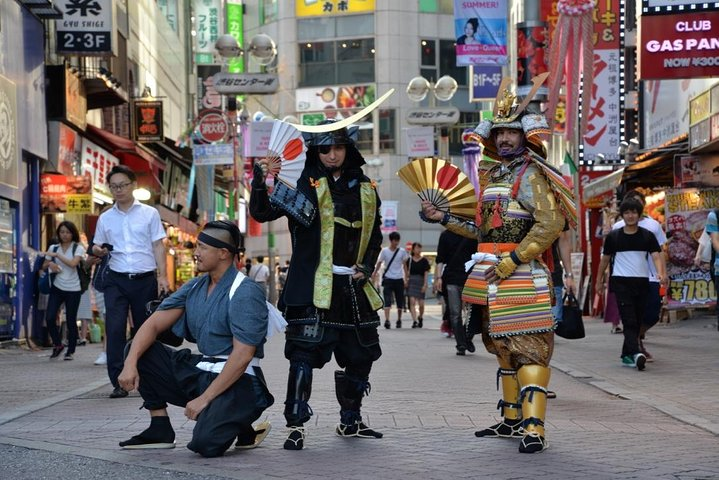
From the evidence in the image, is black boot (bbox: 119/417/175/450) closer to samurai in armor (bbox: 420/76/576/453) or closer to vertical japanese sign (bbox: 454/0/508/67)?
samurai in armor (bbox: 420/76/576/453)

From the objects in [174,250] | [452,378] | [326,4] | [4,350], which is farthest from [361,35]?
[452,378]

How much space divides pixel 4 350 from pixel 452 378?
8324 mm

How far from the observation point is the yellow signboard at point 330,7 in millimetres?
66938

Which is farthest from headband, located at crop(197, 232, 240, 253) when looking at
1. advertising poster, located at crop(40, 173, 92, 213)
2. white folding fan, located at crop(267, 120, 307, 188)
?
advertising poster, located at crop(40, 173, 92, 213)

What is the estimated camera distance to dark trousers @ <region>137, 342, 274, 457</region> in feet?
21.7

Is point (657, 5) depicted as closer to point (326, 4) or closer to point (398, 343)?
point (398, 343)

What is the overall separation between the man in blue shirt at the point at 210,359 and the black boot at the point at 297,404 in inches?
7.8

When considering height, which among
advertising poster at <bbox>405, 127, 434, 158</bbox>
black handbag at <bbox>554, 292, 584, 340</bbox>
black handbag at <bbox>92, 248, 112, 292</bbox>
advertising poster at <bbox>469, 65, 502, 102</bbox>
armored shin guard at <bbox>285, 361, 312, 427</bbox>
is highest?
advertising poster at <bbox>469, 65, 502, 102</bbox>

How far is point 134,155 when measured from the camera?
97.0 ft

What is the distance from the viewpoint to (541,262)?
24.6 ft

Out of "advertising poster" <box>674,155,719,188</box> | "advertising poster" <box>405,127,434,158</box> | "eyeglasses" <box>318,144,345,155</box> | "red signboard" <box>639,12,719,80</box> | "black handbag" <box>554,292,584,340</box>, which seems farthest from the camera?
"advertising poster" <box>405,127,434,158</box>

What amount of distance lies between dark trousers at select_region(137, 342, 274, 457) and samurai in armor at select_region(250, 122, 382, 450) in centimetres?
36

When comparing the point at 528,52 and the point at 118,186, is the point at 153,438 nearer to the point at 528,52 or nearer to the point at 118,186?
the point at 118,186

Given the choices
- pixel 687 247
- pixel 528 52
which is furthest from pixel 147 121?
pixel 528 52
